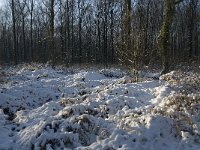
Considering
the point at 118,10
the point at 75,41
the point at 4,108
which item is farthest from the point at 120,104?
the point at 75,41

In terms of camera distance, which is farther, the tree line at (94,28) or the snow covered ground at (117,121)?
the tree line at (94,28)

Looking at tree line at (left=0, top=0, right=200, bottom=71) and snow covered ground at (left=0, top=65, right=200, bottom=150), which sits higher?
tree line at (left=0, top=0, right=200, bottom=71)

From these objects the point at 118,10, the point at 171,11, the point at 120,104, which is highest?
the point at 118,10

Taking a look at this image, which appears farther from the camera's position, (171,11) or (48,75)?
(48,75)

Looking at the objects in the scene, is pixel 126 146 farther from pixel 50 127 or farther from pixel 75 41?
pixel 75 41

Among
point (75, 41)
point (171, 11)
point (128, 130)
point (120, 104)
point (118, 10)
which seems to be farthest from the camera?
point (75, 41)

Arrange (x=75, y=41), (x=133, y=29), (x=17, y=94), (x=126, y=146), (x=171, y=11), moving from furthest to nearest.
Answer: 1. (x=75, y=41)
2. (x=171, y=11)
3. (x=133, y=29)
4. (x=17, y=94)
5. (x=126, y=146)

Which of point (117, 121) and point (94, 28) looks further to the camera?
point (94, 28)

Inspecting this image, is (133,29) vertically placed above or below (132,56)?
above

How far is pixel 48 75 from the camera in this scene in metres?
19.9

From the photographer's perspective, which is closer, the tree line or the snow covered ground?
the snow covered ground

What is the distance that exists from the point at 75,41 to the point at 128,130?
5496 cm

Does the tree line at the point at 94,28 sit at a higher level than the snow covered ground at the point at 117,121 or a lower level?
higher

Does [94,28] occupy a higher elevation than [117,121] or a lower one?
higher
